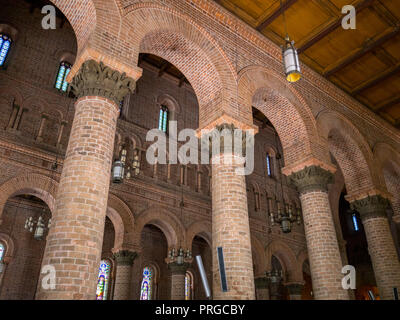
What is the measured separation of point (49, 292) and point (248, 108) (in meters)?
5.92

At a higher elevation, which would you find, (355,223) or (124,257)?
(355,223)

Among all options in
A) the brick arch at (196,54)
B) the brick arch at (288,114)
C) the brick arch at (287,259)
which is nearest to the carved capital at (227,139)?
the brick arch at (196,54)

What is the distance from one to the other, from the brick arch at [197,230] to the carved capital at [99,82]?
29.0 ft

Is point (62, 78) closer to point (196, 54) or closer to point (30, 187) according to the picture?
point (30, 187)

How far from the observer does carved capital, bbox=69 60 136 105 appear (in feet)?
19.6

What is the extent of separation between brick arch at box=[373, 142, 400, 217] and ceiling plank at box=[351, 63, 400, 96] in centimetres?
218

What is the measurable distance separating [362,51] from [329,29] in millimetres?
1584

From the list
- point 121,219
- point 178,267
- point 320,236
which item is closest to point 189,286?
point 178,267

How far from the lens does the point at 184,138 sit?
1577 cm

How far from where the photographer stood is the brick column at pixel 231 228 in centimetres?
620

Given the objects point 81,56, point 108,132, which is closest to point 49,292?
point 108,132

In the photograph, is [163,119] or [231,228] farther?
[163,119]

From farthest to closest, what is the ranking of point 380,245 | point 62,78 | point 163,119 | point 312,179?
point 163,119 → point 62,78 → point 380,245 → point 312,179
